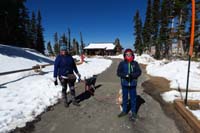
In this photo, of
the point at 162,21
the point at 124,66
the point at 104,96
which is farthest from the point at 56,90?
the point at 162,21

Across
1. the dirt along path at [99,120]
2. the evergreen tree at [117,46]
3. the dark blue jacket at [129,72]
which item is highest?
the evergreen tree at [117,46]

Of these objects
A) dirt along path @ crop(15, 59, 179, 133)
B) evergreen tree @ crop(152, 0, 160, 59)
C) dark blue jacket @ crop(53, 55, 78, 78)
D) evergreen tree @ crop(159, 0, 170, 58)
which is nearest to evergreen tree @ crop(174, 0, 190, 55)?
evergreen tree @ crop(159, 0, 170, 58)

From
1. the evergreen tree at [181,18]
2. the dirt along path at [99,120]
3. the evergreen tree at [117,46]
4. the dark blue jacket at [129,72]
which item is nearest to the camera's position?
the dirt along path at [99,120]

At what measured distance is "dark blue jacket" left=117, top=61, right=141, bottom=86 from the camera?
5008 millimetres

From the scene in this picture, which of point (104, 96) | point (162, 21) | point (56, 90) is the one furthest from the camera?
point (162, 21)

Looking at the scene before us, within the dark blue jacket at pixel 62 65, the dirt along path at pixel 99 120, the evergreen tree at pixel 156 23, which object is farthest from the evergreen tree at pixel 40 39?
the dirt along path at pixel 99 120

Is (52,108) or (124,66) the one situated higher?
(124,66)

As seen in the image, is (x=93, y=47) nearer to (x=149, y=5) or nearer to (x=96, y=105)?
(x=149, y=5)

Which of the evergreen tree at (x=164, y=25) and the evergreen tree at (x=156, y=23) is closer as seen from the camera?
the evergreen tree at (x=164, y=25)

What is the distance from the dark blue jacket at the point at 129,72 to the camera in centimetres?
501

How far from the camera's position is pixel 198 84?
9758 mm

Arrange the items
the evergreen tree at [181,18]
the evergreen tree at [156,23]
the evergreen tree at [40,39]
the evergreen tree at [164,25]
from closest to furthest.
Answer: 1. the evergreen tree at [181,18]
2. the evergreen tree at [164,25]
3. the evergreen tree at [156,23]
4. the evergreen tree at [40,39]

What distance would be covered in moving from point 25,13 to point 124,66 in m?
53.5

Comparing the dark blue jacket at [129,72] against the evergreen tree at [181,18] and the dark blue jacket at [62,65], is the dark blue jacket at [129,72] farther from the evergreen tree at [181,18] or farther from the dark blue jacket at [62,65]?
the evergreen tree at [181,18]
